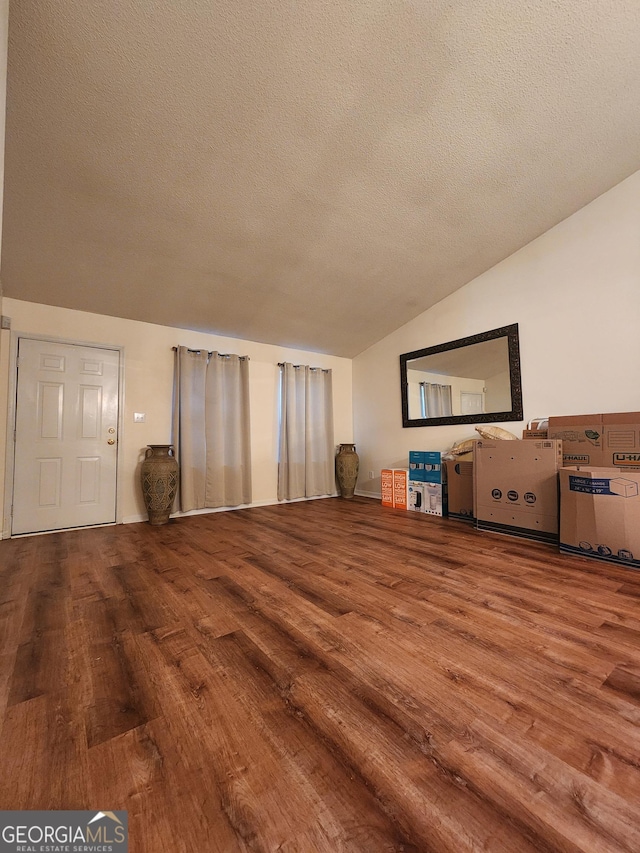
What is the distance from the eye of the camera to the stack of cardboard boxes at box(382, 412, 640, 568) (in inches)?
84.9

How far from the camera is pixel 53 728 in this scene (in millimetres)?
975

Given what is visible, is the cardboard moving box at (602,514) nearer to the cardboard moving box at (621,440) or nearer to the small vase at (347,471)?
the cardboard moving box at (621,440)

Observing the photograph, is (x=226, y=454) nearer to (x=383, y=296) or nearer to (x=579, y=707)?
(x=383, y=296)

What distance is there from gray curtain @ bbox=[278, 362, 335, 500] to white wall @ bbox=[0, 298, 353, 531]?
0.13 meters

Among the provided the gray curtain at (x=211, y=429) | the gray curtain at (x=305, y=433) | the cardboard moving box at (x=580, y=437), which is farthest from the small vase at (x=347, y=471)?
the cardboard moving box at (x=580, y=437)

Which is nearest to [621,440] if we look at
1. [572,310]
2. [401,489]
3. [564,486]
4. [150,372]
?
[564,486]

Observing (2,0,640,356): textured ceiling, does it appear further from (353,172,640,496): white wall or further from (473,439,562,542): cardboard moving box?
(473,439,562,542): cardboard moving box

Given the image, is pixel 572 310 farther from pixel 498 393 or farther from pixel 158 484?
pixel 158 484

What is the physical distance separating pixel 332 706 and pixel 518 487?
7.78 feet

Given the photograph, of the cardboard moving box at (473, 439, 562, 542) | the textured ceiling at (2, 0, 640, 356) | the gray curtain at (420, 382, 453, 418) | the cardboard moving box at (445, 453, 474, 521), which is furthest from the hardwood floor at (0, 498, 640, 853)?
the textured ceiling at (2, 0, 640, 356)

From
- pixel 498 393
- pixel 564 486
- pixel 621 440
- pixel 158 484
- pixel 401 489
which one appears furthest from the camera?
pixel 401 489

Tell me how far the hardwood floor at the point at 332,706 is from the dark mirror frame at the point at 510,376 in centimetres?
173

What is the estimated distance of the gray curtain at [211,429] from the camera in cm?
383

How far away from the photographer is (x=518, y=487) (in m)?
2.79
